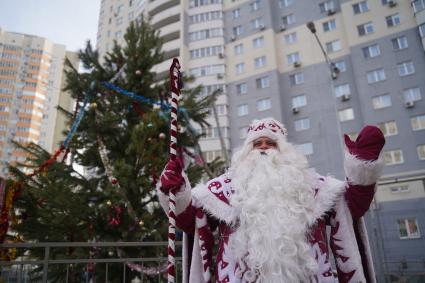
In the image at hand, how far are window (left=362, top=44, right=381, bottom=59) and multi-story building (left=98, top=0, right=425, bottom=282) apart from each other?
0.20 ft

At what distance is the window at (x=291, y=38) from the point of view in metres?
26.0

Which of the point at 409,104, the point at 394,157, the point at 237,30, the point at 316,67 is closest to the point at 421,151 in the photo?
the point at 394,157

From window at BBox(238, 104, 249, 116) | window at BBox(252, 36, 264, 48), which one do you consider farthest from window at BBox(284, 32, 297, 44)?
window at BBox(238, 104, 249, 116)

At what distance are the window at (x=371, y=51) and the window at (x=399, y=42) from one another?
947mm

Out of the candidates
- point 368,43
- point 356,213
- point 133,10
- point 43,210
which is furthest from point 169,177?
point 133,10

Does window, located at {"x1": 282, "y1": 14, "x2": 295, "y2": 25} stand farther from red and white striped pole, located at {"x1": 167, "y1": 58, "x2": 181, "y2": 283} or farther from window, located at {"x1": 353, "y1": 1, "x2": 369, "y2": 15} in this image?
red and white striped pole, located at {"x1": 167, "y1": 58, "x2": 181, "y2": 283}

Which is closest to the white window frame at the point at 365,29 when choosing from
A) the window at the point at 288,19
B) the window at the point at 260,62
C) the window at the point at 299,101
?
the window at the point at 288,19

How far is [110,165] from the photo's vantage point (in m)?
6.12

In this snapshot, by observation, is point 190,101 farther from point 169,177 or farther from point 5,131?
point 5,131

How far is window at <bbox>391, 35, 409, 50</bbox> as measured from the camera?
68.8ft

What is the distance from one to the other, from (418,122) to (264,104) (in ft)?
34.1

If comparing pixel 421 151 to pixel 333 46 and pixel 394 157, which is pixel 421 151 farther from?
pixel 333 46

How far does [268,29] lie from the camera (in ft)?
88.1

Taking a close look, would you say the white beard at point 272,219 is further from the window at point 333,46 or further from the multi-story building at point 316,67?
the window at point 333,46
